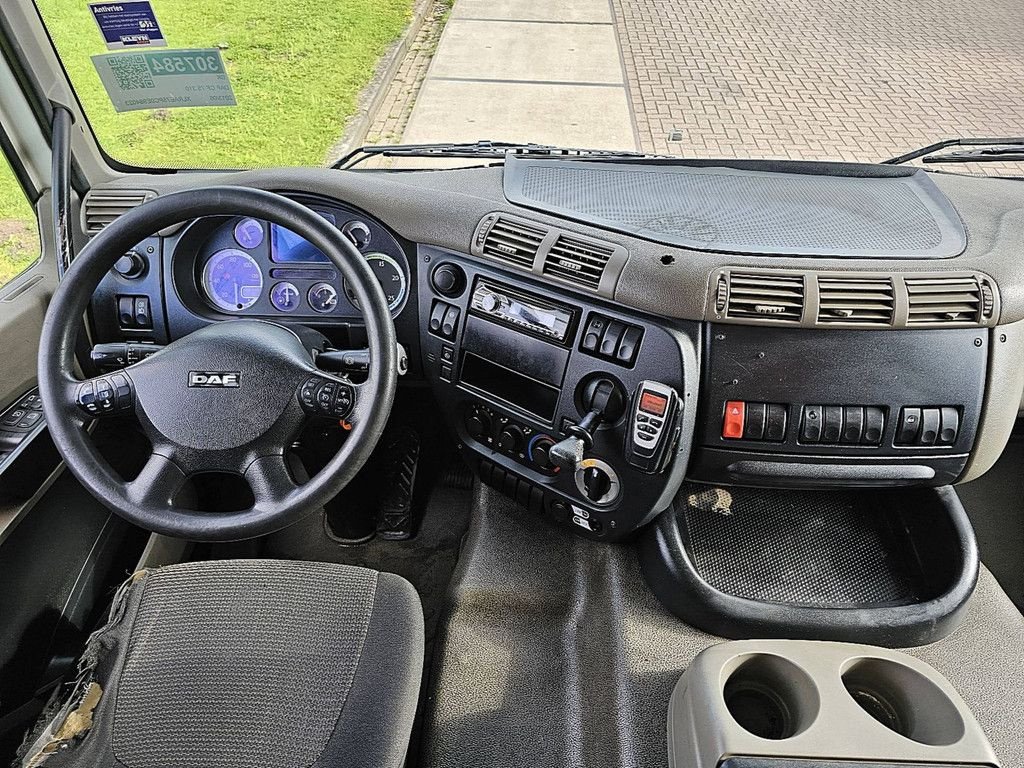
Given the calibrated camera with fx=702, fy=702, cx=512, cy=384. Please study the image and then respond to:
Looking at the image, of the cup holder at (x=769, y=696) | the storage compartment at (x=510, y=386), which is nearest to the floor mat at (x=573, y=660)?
the cup holder at (x=769, y=696)

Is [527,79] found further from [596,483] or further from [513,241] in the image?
[596,483]

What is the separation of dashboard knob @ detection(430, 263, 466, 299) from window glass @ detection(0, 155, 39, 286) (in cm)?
112

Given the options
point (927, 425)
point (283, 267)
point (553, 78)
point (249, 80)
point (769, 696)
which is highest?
point (249, 80)

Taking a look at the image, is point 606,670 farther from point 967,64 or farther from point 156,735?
point 967,64

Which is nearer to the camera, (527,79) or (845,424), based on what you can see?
(845,424)

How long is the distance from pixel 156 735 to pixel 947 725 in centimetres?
141

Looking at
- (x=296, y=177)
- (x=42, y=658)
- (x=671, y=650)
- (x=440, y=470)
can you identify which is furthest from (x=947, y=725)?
(x=42, y=658)

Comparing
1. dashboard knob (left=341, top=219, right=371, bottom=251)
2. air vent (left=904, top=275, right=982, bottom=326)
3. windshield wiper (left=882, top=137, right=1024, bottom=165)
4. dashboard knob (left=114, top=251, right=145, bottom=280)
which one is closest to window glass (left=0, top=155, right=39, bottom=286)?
dashboard knob (left=114, top=251, right=145, bottom=280)

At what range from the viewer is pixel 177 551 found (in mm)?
2096

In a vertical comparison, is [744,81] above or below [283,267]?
below

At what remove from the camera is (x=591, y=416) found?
156 centimetres

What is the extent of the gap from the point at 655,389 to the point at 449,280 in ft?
1.85

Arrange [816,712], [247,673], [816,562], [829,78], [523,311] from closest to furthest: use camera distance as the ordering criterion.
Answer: [816,712] < [247,673] < [523,311] < [816,562] < [829,78]

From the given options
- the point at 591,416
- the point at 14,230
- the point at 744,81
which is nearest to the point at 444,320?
the point at 591,416
